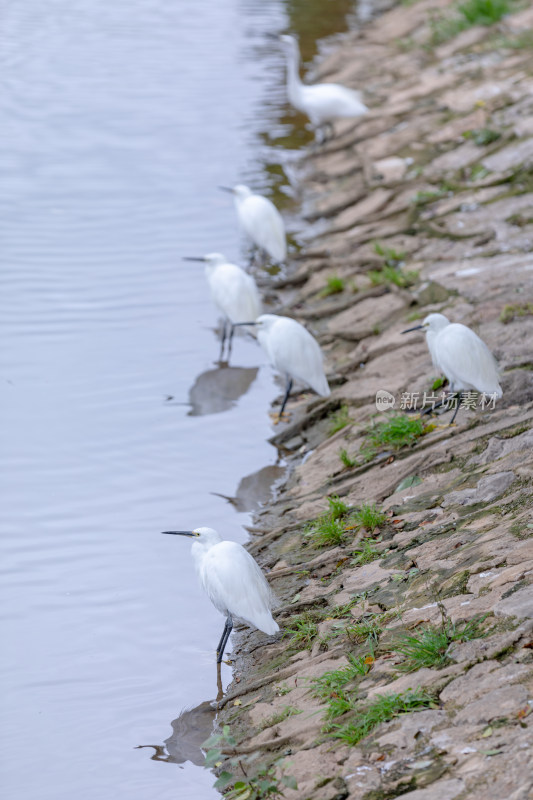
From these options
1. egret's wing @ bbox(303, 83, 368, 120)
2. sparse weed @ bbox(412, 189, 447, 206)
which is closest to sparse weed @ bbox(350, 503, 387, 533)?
sparse weed @ bbox(412, 189, 447, 206)

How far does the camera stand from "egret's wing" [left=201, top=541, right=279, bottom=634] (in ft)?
15.9

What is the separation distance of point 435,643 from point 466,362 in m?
2.44

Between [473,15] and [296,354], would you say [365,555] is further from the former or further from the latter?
[473,15]

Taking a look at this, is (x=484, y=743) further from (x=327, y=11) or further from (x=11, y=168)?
(x=327, y=11)

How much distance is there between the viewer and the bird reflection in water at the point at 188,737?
455 cm

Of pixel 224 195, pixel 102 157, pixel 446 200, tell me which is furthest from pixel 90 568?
pixel 102 157

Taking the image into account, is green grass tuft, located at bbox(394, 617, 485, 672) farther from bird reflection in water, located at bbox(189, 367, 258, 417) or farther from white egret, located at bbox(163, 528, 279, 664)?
bird reflection in water, located at bbox(189, 367, 258, 417)

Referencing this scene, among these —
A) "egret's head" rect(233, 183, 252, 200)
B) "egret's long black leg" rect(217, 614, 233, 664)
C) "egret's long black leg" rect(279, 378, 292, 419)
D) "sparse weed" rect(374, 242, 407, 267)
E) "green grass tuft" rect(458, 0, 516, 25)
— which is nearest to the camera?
"egret's long black leg" rect(217, 614, 233, 664)

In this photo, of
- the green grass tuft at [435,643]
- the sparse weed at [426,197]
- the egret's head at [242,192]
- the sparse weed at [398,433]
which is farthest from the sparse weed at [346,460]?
the egret's head at [242,192]

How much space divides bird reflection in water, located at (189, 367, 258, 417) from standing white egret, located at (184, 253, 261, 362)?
286 mm

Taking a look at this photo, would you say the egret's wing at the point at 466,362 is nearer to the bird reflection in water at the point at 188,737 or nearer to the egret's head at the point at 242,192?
the bird reflection in water at the point at 188,737

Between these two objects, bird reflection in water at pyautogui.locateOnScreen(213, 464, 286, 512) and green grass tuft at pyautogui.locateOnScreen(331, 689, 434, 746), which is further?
bird reflection in water at pyautogui.locateOnScreen(213, 464, 286, 512)

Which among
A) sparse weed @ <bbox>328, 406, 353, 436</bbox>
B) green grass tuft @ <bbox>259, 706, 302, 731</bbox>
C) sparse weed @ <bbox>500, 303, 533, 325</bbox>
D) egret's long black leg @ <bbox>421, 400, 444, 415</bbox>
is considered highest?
sparse weed @ <bbox>500, 303, 533, 325</bbox>

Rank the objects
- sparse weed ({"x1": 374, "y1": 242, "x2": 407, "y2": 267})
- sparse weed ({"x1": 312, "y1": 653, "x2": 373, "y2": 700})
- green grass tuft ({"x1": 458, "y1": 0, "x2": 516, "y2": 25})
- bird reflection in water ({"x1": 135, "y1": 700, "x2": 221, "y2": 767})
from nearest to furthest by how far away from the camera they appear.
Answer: sparse weed ({"x1": 312, "y1": 653, "x2": 373, "y2": 700}) → bird reflection in water ({"x1": 135, "y1": 700, "x2": 221, "y2": 767}) → sparse weed ({"x1": 374, "y1": 242, "x2": 407, "y2": 267}) → green grass tuft ({"x1": 458, "y1": 0, "x2": 516, "y2": 25})
